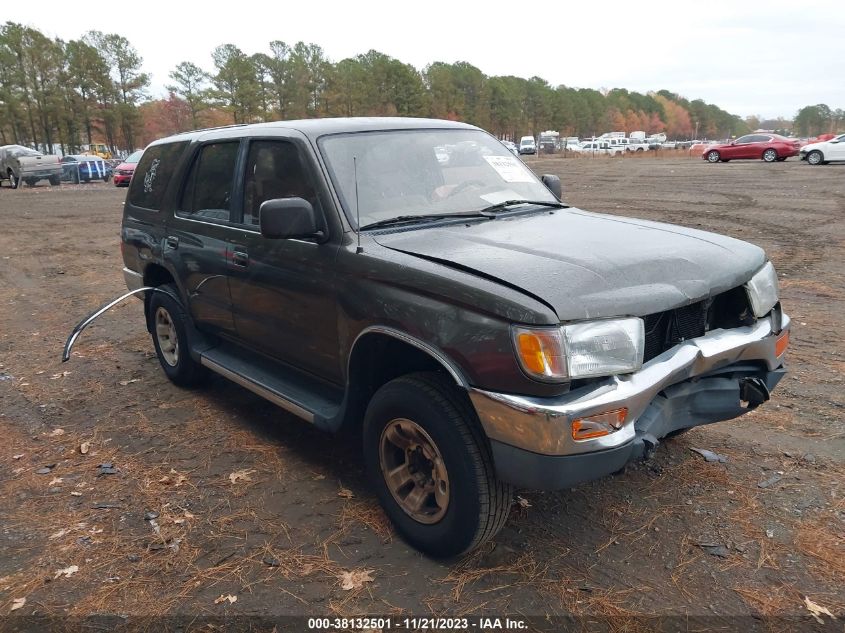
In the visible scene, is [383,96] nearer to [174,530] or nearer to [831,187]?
[831,187]

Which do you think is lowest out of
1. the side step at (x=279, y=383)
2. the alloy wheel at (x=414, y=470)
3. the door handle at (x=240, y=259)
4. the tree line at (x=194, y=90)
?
the alloy wheel at (x=414, y=470)

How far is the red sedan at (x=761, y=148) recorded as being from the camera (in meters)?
30.8

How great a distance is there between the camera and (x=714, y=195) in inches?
693

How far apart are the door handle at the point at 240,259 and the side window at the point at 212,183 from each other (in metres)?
0.27

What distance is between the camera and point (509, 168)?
4.35 m

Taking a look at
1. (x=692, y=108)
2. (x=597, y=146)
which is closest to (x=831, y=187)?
(x=597, y=146)

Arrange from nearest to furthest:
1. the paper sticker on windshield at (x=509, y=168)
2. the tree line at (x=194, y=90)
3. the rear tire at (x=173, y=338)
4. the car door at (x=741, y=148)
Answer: the paper sticker on windshield at (x=509, y=168)
the rear tire at (x=173, y=338)
the car door at (x=741, y=148)
the tree line at (x=194, y=90)

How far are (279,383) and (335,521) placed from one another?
3.08ft

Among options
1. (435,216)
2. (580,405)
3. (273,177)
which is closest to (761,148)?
(435,216)

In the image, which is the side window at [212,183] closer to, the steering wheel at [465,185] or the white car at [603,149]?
the steering wheel at [465,185]

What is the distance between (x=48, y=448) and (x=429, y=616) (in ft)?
9.78

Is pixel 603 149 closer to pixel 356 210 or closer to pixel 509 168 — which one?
pixel 509 168

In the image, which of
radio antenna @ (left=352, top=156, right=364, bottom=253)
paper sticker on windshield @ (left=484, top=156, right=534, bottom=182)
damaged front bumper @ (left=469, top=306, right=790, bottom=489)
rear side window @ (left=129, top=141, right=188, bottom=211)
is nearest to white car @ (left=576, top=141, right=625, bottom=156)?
rear side window @ (left=129, top=141, right=188, bottom=211)

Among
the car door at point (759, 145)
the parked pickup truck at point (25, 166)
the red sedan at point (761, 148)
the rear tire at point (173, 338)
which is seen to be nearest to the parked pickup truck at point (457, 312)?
the rear tire at point (173, 338)
